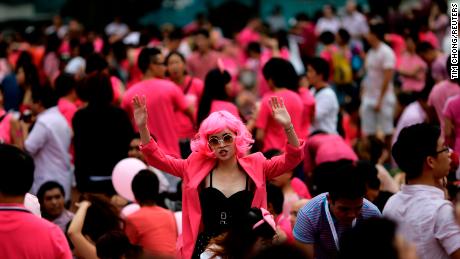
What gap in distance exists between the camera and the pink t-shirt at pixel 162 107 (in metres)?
9.66

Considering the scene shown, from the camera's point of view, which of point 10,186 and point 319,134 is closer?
point 10,186

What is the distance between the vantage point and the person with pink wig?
6.02 m

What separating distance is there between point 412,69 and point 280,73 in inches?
219

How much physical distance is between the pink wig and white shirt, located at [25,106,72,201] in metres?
3.63

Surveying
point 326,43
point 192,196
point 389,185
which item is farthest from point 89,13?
point 192,196

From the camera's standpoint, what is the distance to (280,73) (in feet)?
32.1

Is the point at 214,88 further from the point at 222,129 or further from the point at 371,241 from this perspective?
the point at 371,241

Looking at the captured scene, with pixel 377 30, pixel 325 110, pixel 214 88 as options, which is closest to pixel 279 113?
pixel 214 88

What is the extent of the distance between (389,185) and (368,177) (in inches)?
38.4

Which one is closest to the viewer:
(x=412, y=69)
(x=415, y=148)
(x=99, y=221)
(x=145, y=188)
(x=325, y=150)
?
(x=415, y=148)

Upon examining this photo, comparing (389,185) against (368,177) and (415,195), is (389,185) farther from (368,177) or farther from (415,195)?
(415,195)

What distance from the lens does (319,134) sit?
10.2m

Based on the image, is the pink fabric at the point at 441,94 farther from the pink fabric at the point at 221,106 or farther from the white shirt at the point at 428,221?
the white shirt at the point at 428,221

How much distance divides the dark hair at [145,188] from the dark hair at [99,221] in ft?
1.25
